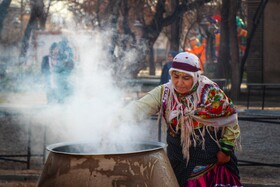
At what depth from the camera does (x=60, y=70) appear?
10.7m

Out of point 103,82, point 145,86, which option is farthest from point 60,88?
point 145,86

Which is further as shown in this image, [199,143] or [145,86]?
[145,86]

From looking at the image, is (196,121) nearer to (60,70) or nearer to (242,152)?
(242,152)

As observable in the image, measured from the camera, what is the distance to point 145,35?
21.4 metres

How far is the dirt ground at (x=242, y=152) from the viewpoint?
7.94m

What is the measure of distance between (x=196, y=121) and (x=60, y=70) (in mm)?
6340

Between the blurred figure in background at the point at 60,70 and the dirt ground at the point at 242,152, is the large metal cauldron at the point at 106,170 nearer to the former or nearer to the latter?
the dirt ground at the point at 242,152

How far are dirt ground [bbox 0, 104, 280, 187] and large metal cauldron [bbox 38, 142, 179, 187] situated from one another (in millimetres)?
3849

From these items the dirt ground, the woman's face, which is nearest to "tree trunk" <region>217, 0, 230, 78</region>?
the dirt ground

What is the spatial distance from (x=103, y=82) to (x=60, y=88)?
4.50m

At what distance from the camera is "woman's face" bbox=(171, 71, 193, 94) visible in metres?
4.45

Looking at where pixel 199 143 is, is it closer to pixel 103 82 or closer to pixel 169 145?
pixel 169 145

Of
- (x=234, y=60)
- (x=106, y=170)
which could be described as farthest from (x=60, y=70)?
(x=234, y=60)

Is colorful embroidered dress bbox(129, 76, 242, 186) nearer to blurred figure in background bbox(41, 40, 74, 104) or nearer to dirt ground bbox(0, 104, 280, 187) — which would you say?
dirt ground bbox(0, 104, 280, 187)
